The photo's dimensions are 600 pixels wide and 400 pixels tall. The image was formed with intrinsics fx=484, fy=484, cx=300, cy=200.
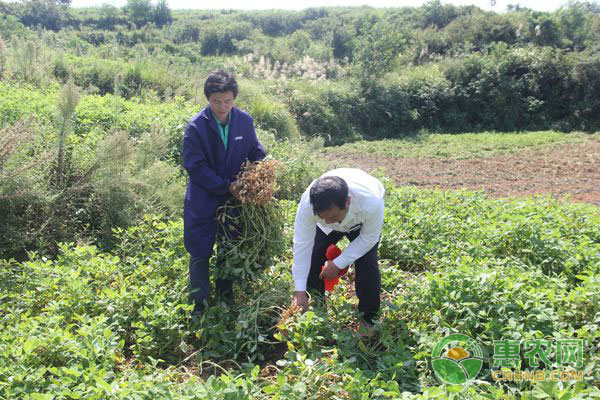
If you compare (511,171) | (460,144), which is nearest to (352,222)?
(511,171)

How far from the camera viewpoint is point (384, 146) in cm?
1354

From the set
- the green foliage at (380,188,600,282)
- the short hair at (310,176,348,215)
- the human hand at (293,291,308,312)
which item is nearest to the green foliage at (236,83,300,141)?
the green foliage at (380,188,600,282)

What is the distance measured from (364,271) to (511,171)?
27.2 ft

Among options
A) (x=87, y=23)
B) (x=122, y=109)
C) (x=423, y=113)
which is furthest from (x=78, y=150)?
(x=87, y=23)

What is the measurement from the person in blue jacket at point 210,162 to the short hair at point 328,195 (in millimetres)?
804

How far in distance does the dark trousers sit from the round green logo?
56 centimetres

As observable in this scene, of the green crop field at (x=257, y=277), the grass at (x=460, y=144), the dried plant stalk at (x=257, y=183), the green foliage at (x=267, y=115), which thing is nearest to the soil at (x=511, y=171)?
the green crop field at (x=257, y=277)

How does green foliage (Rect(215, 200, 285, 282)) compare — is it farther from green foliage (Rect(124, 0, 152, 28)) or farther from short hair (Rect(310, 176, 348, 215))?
green foliage (Rect(124, 0, 152, 28))

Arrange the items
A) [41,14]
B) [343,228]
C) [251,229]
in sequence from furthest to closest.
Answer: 1. [41,14]
2. [251,229]
3. [343,228]

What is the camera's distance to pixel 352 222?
2.92 metres

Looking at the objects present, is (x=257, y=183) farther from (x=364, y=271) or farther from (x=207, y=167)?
(x=364, y=271)

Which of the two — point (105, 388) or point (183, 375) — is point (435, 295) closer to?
point (183, 375)

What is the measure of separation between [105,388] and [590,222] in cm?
439

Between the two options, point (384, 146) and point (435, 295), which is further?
point (384, 146)
